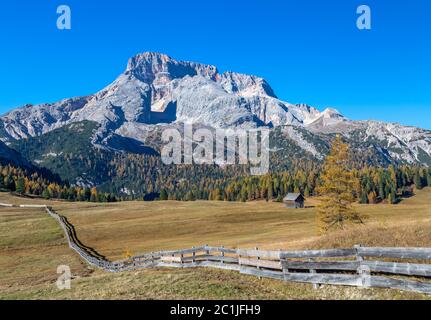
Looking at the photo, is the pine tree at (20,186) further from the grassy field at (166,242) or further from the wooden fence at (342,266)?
the wooden fence at (342,266)

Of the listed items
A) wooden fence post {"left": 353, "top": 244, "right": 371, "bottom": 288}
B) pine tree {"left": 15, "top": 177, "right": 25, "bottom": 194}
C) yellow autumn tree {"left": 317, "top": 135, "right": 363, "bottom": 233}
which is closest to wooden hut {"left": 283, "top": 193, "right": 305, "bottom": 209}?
yellow autumn tree {"left": 317, "top": 135, "right": 363, "bottom": 233}

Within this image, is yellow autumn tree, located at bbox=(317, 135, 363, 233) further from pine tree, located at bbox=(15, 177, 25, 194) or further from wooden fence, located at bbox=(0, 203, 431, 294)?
pine tree, located at bbox=(15, 177, 25, 194)

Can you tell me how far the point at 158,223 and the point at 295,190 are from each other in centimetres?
10093

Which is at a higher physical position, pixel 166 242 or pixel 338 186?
pixel 338 186

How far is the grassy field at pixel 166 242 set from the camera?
18797 millimetres

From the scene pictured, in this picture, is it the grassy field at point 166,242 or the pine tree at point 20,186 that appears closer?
the grassy field at point 166,242

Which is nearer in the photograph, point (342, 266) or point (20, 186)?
point (342, 266)

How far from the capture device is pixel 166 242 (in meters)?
68.9

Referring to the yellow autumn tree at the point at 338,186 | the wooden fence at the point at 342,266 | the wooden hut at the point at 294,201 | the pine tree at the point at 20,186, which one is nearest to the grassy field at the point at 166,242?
the wooden fence at the point at 342,266

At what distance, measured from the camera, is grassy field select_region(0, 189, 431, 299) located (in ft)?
61.7

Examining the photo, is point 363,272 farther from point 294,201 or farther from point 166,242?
point 294,201

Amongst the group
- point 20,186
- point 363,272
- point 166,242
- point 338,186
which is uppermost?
point 338,186

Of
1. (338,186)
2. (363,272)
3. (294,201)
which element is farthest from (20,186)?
(363,272)
